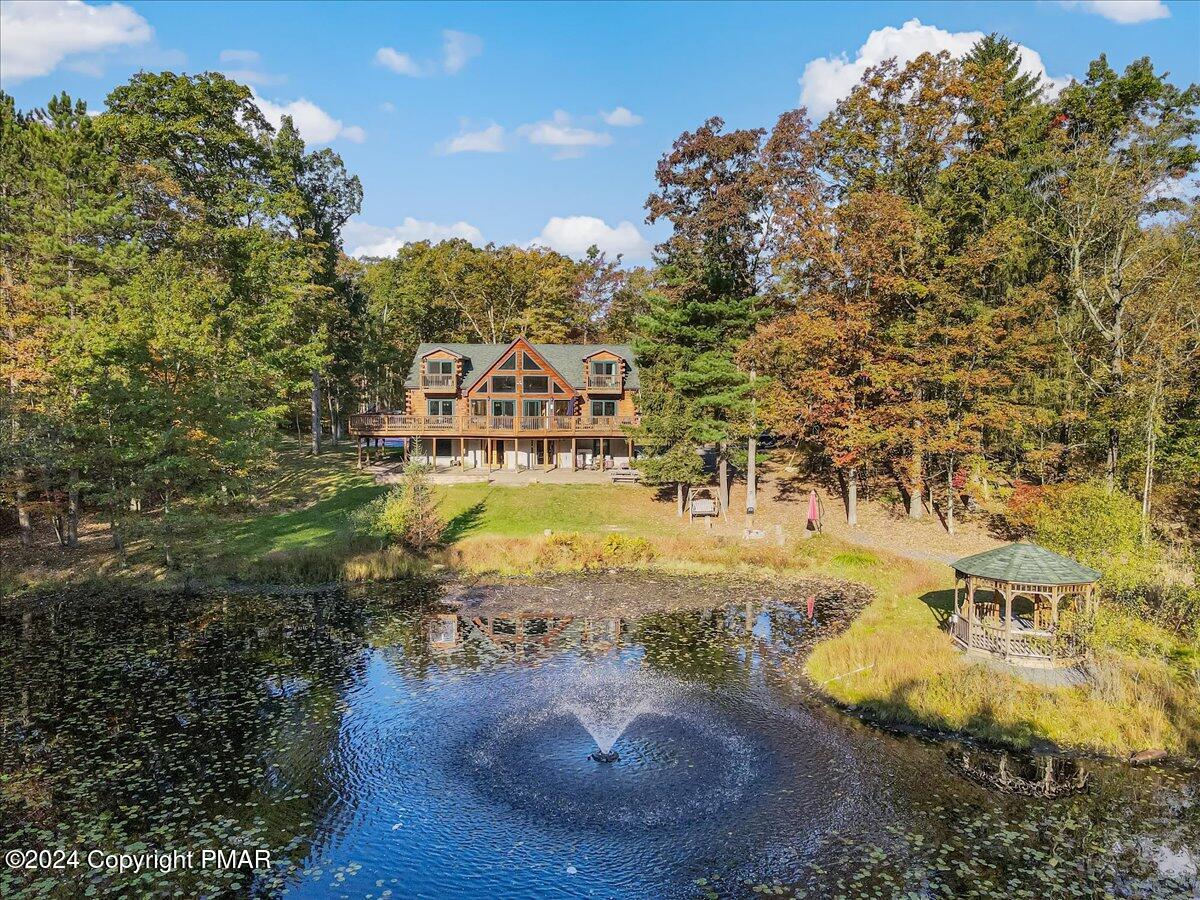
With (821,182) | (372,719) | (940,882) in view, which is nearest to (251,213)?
(821,182)

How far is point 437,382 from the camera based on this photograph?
4516cm

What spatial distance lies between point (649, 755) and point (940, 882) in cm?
556

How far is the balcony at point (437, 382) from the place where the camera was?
45.0 meters

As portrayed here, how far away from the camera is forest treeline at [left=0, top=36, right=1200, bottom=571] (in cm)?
2719

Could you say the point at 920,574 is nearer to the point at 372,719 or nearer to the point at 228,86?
the point at 372,719

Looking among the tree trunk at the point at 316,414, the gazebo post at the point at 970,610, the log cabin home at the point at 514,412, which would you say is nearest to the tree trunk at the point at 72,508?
the log cabin home at the point at 514,412

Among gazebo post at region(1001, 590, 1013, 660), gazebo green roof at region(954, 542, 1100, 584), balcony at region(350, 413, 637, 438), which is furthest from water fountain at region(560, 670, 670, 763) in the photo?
balcony at region(350, 413, 637, 438)

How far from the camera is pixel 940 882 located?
33.4ft

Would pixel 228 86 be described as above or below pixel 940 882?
above

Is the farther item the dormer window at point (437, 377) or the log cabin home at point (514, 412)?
the dormer window at point (437, 377)

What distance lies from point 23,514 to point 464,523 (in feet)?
60.5

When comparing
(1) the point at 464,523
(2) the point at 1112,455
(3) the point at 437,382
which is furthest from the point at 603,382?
(2) the point at 1112,455

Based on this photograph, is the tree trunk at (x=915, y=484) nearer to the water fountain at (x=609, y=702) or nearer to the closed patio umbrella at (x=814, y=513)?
the closed patio umbrella at (x=814, y=513)

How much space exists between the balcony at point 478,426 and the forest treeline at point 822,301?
7128mm
